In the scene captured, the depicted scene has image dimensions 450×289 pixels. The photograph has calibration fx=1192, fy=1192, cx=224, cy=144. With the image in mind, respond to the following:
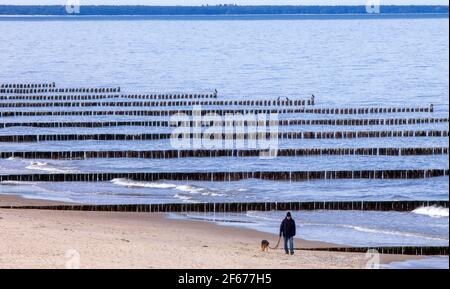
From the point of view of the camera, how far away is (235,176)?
46.8 metres

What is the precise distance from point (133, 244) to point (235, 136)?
2961cm

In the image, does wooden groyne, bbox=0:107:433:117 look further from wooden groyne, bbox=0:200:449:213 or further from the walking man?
the walking man

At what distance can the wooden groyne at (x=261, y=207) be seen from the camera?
3816 cm

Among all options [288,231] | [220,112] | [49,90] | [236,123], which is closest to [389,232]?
[288,231]

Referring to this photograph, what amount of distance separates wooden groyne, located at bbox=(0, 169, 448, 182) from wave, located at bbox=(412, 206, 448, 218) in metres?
7.44

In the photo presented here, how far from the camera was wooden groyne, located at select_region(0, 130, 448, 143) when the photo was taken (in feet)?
195

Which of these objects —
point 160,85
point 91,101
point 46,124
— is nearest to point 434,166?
point 46,124

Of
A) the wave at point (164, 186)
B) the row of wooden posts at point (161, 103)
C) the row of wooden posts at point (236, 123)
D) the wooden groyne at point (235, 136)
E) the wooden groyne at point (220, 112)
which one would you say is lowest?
the wave at point (164, 186)

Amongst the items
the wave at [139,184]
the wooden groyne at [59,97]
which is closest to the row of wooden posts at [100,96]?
the wooden groyne at [59,97]

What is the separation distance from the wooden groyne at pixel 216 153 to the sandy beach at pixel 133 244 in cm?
1541

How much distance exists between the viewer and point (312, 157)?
53.6m

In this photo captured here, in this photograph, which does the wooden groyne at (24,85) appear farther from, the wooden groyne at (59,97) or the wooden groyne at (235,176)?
the wooden groyne at (235,176)
